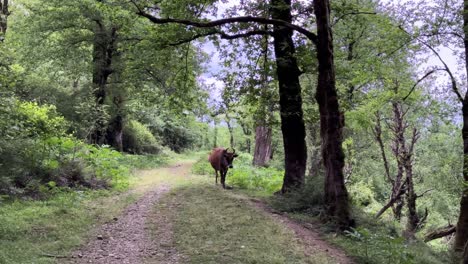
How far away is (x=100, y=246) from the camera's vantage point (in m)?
7.04

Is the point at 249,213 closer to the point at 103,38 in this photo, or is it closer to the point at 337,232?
the point at 337,232

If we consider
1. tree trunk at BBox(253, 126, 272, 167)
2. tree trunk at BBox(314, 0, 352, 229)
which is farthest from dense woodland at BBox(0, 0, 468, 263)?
tree trunk at BBox(253, 126, 272, 167)

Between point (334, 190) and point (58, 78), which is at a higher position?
point (58, 78)

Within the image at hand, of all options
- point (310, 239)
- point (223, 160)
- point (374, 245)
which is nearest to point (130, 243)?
point (310, 239)

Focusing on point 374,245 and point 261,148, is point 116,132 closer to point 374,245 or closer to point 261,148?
point 261,148

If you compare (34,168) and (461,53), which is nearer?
(34,168)

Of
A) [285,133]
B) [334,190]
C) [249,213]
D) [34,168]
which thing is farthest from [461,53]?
[34,168]

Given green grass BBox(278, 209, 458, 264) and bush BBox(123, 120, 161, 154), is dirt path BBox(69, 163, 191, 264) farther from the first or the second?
bush BBox(123, 120, 161, 154)

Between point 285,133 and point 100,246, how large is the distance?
7028 millimetres

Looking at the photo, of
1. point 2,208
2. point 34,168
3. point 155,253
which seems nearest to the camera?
point 155,253

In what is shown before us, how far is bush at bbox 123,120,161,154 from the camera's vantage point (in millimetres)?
28609

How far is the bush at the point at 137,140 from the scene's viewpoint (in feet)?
93.9

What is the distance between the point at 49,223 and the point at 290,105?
291 inches

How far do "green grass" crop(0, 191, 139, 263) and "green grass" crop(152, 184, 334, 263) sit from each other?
1.59 metres
